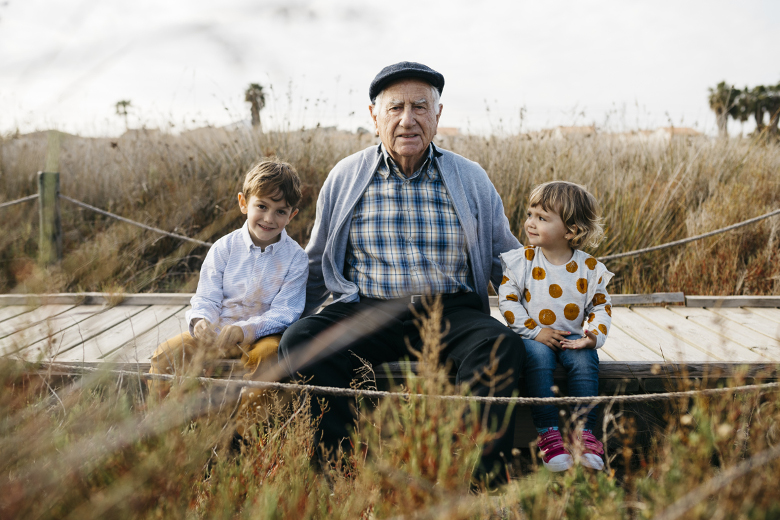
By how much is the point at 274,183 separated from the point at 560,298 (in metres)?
1.54

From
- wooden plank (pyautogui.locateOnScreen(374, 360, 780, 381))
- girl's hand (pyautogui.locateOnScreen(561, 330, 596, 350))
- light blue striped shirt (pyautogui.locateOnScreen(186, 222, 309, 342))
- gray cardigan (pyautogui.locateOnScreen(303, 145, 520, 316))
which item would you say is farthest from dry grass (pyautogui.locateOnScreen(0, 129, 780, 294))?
girl's hand (pyautogui.locateOnScreen(561, 330, 596, 350))

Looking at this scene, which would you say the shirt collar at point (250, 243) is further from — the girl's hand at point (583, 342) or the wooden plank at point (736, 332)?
the wooden plank at point (736, 332)

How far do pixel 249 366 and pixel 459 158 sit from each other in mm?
1645

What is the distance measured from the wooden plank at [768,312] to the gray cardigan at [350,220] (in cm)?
202

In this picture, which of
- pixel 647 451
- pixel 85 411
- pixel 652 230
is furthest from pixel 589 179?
pixel 85 411

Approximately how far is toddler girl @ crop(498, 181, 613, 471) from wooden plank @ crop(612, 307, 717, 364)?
0.43 metres

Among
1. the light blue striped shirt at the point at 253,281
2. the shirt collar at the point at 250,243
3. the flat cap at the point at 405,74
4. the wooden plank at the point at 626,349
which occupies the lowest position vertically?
the wooden plank at the point at 626,349

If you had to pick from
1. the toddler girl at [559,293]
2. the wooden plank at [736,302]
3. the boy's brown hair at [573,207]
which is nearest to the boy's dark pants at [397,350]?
the toddler girl at [559,293]

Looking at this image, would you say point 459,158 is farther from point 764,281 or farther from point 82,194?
point 82,194

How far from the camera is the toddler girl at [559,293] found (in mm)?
2332

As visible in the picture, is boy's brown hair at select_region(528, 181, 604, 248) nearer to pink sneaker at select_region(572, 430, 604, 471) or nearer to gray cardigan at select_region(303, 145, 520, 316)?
gray cardigan at select_region(303, 145, 520, 316)

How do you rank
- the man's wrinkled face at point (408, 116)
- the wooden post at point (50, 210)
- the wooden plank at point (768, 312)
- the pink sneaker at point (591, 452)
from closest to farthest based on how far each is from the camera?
the pink sneaker at point (591, 452) → the man's wrinkled face at point (408, 116) → the wooden plank at point (768, 312) → the wooden post at point (50, 210)

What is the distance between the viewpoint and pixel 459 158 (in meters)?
2.98

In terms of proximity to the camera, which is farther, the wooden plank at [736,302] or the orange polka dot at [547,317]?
the wooden plank at [736,302]
